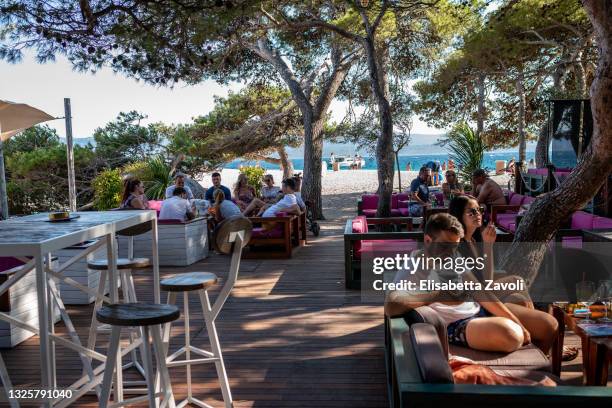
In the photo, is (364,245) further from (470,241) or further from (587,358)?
(587,358)

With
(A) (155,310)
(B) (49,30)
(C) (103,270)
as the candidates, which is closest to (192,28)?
(B) (49,30)

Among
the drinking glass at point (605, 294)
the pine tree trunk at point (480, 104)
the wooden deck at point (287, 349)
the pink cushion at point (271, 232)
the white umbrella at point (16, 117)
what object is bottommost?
the wooden deck at point (287, 349)

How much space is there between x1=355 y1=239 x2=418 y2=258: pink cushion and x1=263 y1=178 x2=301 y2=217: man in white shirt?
2.25 meters

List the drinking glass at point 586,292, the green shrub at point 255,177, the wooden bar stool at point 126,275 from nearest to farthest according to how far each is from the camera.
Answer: the wooden bar stool at point 126,275 < the drinking glass at point 586,292 < the green shrub at point 255,177

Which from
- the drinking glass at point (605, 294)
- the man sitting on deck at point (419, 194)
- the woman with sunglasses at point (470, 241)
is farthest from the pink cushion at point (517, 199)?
the woman with sunglasses at point (470, 241)

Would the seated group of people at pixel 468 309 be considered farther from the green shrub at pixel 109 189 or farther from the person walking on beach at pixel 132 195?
the green shrub at pixel 109 189

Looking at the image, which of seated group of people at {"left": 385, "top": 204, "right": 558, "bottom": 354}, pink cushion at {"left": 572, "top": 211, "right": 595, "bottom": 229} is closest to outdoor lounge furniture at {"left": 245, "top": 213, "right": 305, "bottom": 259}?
pink cushion at {"left": 572, "top": 211, "right": 595, "bottom": 229}

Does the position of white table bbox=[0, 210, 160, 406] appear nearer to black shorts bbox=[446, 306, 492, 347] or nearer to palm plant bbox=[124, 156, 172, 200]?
black shorts bbox=[446, 306, 492, 347]

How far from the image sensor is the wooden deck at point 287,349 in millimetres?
3264

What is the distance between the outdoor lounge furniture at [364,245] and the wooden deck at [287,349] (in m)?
0.19

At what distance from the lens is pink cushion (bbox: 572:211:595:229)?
240 inches

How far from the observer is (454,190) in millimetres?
9195

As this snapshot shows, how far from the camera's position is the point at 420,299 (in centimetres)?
288

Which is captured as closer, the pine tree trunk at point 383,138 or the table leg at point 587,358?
the table leg at point 587,358
